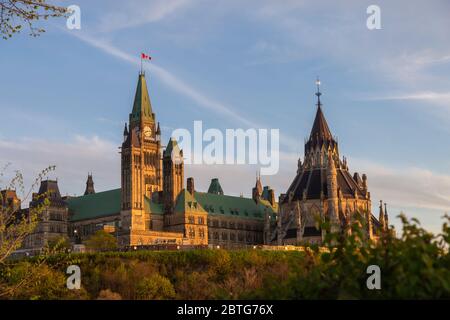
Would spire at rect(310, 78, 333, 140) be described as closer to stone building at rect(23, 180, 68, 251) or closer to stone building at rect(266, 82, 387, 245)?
stone building at rect(266, 82, 387, 245)

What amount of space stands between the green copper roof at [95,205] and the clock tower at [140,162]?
6981 mm

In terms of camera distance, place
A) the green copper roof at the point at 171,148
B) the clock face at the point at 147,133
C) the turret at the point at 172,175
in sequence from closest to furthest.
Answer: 1. the turret at the point at 172,175
2. the clock face at the point at 147,133
3. the green copper roof at the point at 171,148

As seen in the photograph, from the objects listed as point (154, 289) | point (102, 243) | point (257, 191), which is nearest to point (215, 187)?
point (257, 191)

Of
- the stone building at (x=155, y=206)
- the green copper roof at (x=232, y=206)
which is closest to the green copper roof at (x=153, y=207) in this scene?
the stone building at (x=155, y=206)

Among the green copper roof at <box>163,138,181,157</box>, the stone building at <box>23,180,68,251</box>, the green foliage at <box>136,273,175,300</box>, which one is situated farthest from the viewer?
the green copper roof at <box>163,138,181,157</box>

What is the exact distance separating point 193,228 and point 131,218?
12566 mm

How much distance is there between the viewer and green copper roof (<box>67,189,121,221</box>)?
155562 mm

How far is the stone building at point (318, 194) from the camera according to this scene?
13612cm

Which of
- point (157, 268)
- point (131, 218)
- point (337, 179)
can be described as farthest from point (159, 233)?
point (157, 268)

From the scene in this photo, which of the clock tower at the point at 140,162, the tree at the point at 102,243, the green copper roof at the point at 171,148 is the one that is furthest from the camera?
the green copper roof at the point at 171,148

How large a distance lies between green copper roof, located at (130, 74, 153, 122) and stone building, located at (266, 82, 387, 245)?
33.9 metres

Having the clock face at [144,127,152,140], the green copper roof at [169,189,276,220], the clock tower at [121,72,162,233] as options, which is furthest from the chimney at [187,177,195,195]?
the clock face at [144,127,152,140]

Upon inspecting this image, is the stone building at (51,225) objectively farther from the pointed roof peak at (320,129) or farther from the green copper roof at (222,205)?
the pointed roof peak at (320,129)
